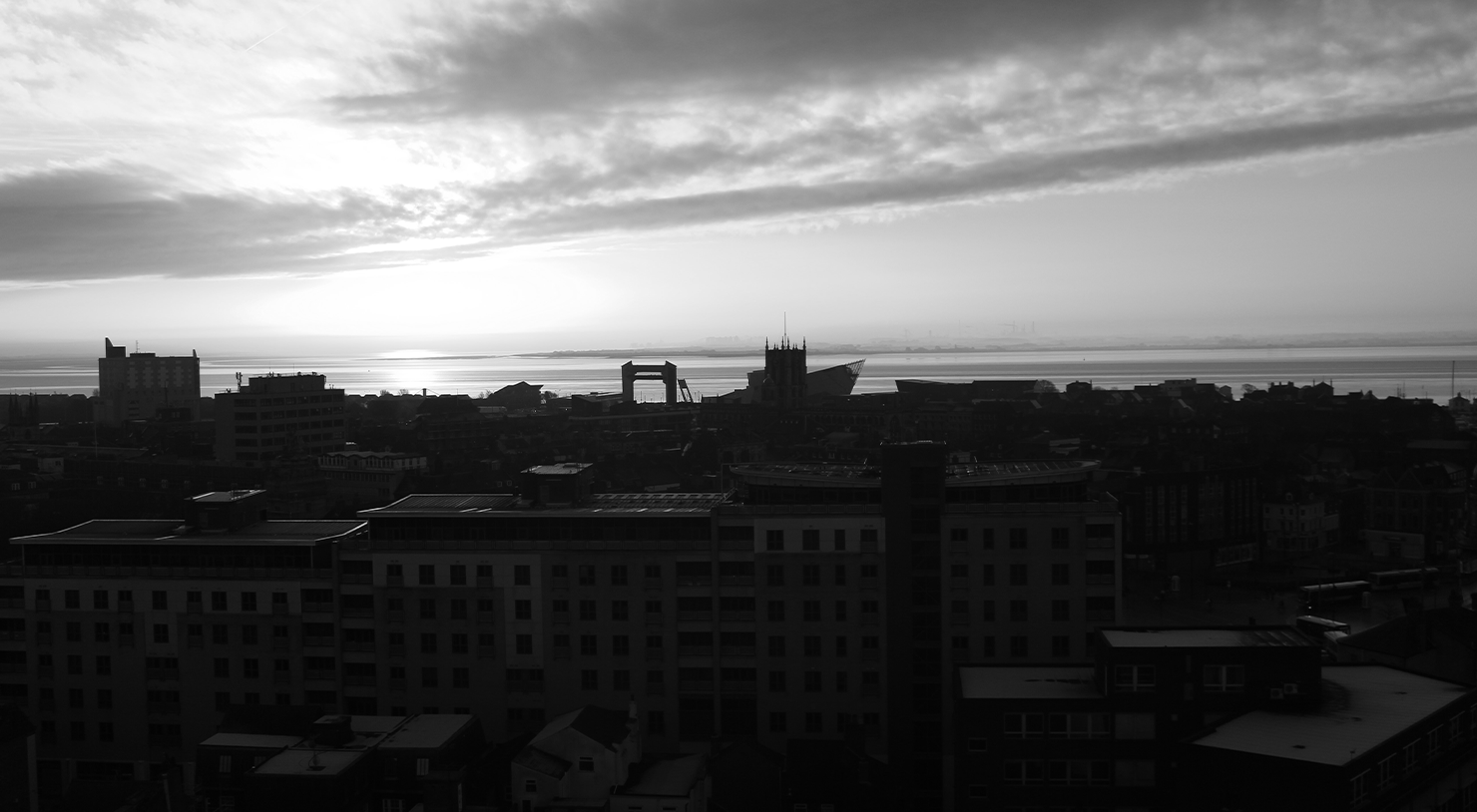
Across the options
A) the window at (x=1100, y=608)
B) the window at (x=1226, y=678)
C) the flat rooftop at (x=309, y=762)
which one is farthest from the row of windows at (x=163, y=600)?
the window at (x=1226, y=678)

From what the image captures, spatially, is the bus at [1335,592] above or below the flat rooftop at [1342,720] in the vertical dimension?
below

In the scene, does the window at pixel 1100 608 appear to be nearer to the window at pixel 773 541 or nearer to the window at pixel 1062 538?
the window at pixel 1062 538

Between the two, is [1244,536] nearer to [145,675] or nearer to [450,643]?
[450,643]

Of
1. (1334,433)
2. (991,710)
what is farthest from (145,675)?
(1334,433)

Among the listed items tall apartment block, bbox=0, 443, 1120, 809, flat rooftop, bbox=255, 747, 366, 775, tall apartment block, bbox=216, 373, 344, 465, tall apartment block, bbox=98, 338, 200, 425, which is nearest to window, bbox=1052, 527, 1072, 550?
tall apartment block, bbox=0, 443, 1120, 809

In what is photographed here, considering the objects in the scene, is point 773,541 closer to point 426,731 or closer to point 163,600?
point 426,731

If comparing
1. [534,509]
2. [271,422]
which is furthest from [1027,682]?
[271,422]
